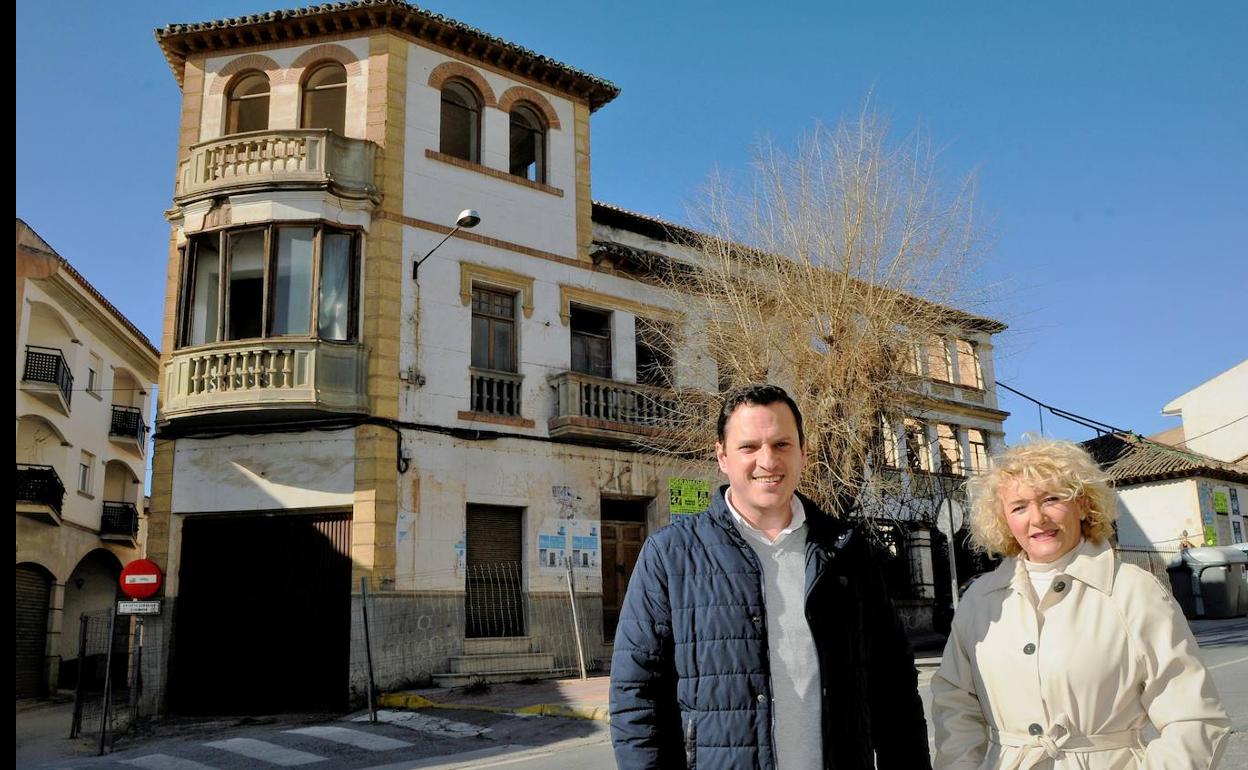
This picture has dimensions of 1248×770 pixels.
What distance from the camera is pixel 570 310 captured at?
18938mm

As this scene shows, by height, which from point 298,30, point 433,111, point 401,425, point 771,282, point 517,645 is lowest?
point 517,645

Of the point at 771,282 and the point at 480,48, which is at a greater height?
the point at 480,48

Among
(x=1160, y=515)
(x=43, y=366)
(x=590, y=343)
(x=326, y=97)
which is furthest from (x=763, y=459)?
(x=1160, y=515)

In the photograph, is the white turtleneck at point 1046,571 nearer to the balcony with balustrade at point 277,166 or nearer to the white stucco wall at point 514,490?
the white stucco wall at point 514,490

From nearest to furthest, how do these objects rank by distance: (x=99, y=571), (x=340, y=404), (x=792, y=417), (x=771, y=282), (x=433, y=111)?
(x=792, y=417), (x=340, y=404), (x=771, y=282), (x=433, y=111), (x=99, y=571)

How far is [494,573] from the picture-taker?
1659 centimetres

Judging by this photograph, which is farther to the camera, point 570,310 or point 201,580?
point 570,310

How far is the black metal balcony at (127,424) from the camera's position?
31.1 m

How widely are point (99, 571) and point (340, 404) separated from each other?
2030 cm

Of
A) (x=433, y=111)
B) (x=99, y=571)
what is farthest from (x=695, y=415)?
(x=99, y=571)

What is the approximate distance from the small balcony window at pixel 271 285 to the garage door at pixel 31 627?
13.2 meters

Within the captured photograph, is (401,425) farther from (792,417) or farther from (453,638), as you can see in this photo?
(792,417)

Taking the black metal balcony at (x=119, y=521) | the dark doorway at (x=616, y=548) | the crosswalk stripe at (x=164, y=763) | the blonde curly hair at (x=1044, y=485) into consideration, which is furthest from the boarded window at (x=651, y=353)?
the black metal balcony at (x=119, y=521)

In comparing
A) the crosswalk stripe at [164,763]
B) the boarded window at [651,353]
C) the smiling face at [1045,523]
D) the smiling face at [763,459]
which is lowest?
the crosswalk stripe at [164,763]
